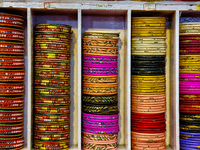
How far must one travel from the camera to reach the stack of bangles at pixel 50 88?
111 inches

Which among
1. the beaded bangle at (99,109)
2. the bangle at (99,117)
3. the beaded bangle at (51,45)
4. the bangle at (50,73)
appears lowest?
the bangle at (99,117)

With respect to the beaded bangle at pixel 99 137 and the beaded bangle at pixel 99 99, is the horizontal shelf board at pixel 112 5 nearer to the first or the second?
the beaded bangle at pixel 99 99

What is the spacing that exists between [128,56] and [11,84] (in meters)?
1.34

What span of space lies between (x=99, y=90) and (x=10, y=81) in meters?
1.00

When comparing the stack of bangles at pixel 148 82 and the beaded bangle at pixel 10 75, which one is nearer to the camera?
the beaded bangle at pixel 10 75

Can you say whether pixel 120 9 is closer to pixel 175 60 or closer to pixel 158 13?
pixel 158 13

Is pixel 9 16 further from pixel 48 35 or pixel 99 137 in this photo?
pixel 99 137

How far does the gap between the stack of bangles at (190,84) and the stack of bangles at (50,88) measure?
1384mm

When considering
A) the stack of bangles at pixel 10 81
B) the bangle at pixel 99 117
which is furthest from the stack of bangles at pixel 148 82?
the stack of bangles at pixel 10 81

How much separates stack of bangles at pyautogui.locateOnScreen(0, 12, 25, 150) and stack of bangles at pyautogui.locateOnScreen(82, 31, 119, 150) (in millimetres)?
753

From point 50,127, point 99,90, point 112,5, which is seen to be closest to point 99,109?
point 99,90

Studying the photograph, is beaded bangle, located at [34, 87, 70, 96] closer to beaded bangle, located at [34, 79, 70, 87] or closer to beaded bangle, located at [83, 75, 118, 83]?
beaded bangle, located at [34, 79, 70, 87]

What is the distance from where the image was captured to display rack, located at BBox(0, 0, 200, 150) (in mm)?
2791

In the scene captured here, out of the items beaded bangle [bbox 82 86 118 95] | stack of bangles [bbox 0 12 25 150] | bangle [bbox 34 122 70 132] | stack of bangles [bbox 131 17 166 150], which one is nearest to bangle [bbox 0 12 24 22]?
stack of bangles [bbox 0 12 25 150]
